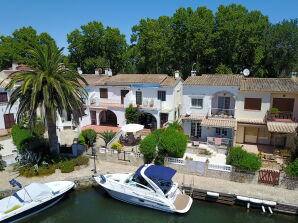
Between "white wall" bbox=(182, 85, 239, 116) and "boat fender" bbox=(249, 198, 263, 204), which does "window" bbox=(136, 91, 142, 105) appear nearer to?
"white wall" bbox=(182, 85, 239, 116)

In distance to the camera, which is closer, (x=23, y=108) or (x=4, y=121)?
(x=23, y=108)

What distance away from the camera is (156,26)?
1828 inches

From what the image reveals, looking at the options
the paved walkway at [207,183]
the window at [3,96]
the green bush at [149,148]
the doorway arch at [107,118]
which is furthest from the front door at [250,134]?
the window at [3,96]

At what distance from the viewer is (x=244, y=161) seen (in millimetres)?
17344

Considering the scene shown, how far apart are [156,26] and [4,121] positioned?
109 feet

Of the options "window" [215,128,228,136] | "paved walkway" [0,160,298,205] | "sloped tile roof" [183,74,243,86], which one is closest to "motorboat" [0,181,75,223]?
"paved walkway" [0,160,298,205]

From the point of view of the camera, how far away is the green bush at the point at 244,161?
677 inches

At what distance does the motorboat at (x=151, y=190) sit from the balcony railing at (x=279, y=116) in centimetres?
1322

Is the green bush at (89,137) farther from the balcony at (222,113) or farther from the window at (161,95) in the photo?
the balcony at (222,113)

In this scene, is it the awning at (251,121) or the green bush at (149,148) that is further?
the awning at (251,121)

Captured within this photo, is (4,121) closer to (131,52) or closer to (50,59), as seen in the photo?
(50,59)

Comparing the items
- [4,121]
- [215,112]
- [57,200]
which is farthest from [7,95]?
[215,112]

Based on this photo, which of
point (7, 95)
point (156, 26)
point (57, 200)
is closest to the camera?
point (57, 200)

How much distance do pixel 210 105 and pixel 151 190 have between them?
14046 millimetres
